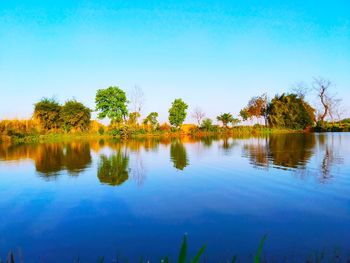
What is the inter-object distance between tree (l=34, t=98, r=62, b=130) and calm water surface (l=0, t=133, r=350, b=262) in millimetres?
32065

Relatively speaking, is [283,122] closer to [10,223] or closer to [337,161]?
[337,161]

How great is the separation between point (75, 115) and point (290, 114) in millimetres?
31484

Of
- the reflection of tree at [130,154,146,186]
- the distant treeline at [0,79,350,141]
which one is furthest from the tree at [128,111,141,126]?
the reflection of tree at [130,154,146,186]

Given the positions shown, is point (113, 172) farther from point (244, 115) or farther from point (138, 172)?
point (244, 115)

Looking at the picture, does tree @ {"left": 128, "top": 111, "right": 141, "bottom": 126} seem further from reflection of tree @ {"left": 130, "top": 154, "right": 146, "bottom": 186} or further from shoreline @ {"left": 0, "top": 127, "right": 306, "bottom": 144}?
reflection of tree @ {"left": 130, "top": 154, "right": 146, "bottom": 186}

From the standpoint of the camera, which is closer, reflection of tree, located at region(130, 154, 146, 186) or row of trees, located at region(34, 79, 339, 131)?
reflection of tree, located at region(130, 154, 146, 186)

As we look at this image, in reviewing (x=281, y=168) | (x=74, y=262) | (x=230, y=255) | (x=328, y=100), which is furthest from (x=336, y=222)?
(x=328, y=100)

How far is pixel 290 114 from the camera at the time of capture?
5091cm

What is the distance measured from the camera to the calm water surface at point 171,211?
4.95 meters

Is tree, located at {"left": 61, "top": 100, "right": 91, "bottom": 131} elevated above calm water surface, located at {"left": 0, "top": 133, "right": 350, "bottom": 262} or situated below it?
above

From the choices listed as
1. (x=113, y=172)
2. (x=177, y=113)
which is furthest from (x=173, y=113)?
(x=113, y=172)

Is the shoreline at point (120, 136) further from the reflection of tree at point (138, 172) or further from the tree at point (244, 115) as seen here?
the reflection of tree at point (138, 172)

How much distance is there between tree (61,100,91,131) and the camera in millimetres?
43594

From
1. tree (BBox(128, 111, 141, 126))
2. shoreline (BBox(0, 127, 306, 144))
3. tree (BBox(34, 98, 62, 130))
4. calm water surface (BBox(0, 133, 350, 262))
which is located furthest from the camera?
tree (BBox(128, 111, 141, 126))
